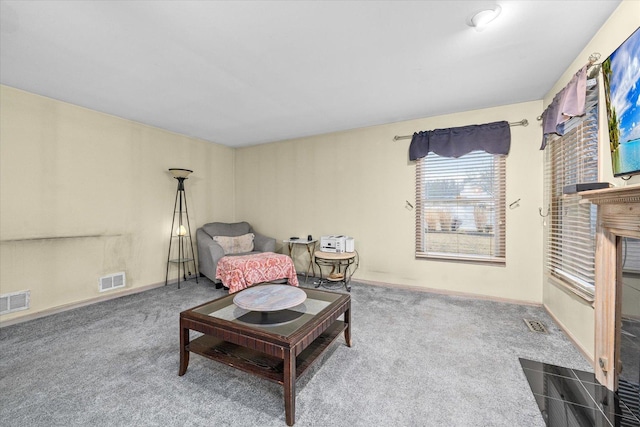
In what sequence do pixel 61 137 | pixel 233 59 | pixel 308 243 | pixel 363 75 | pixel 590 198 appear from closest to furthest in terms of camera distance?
pixel 590 198, pixel 233 59, pixel 363 75, pixel 61 137, pixel 308 243

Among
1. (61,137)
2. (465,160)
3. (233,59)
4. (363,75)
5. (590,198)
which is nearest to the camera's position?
(590,198)

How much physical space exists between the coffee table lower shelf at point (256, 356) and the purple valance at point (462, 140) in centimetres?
276

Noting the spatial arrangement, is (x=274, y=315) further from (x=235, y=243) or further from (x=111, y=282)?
(x=111, y=282)

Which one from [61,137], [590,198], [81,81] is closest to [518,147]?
[590,198]

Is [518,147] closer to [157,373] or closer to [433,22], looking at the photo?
[433,22]

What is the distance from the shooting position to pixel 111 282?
3.54m

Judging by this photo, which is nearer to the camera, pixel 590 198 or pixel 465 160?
pixel 590 198

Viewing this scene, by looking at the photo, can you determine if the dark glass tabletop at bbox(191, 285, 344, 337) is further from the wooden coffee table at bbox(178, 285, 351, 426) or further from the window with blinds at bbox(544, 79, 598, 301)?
the window with blinds at bbox(544, 79, 598, 301)

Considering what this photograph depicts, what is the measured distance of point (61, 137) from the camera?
3.11 metres

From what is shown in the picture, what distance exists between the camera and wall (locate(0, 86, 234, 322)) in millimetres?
2797

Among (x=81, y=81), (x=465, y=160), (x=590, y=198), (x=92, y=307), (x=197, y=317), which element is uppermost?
(x=81, y=81)

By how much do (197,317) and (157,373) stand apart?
54 cm

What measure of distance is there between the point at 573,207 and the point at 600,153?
0.70m

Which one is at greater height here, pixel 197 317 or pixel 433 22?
pixel 433 22
